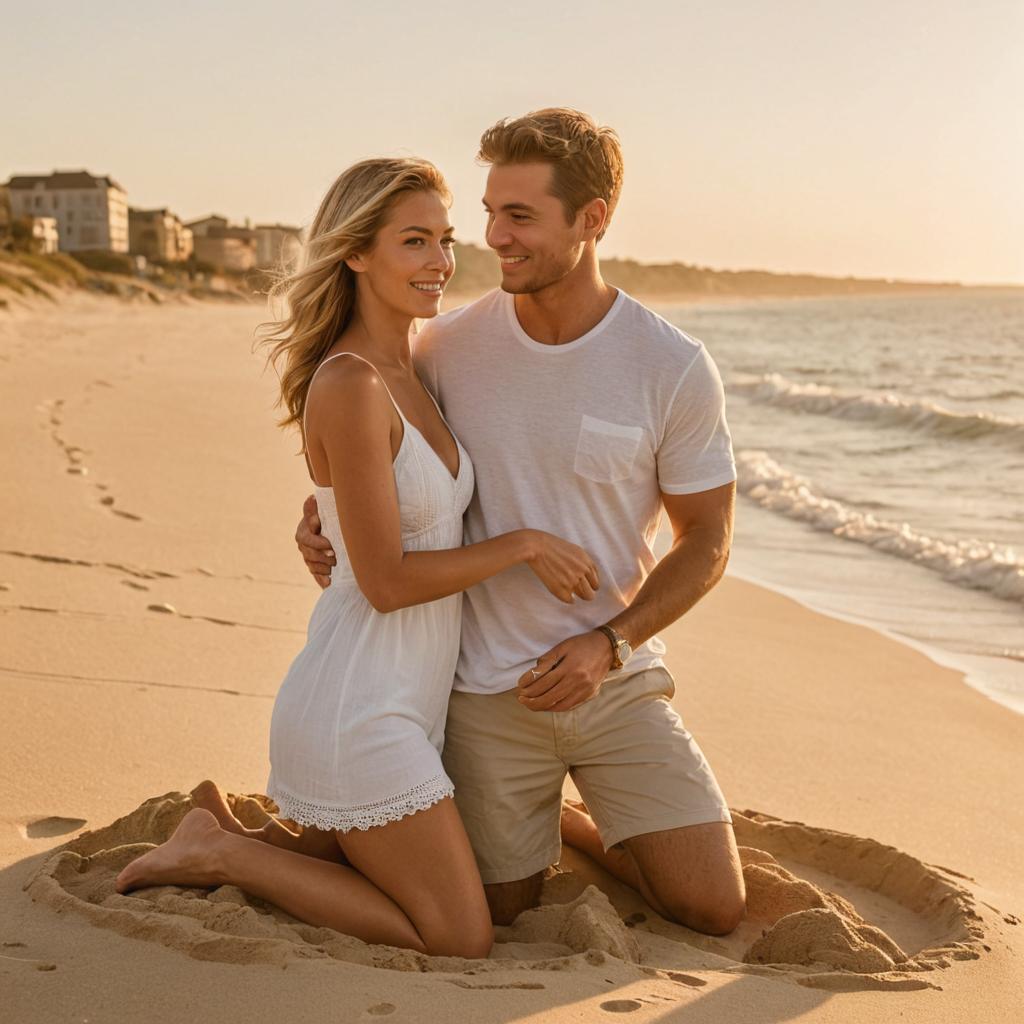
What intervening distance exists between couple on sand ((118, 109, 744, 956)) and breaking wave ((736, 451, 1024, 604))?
453cm

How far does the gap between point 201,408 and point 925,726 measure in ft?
28.3

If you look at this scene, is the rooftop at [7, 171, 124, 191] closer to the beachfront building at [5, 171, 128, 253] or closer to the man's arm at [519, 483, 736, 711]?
the beachfront building at [5, 171, 128, 253]

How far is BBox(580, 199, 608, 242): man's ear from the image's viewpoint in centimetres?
375

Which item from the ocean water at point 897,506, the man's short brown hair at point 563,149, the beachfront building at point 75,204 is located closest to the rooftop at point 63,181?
the beachfront building at point 75,204

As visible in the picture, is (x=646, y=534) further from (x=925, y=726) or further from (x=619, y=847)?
(x=925, y=726)

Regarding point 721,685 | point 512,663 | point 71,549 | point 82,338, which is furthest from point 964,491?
point 82,338

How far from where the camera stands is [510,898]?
11.5 feet

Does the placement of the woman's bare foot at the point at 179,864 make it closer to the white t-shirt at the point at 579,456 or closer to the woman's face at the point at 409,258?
the white t-shirt at the point at 579,456

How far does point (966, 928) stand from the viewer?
3242 millimetres

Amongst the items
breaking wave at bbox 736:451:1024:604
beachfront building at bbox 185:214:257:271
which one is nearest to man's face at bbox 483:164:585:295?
breaking wave at bbox 736:451:1024:604

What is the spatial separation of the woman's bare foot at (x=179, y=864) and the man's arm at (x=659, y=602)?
895 millimetres

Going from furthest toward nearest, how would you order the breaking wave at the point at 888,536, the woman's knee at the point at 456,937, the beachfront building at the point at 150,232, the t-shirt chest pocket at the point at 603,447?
1. the beachfront building at the point at 150,232
2. the breaking wave at the point at 888,536
3. the t-shirt chest pocket at the point at 603,447
4. the woman's knee at the point at 456,937

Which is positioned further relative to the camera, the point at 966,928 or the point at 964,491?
the point at 964,491

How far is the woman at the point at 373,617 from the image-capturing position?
313 cm
